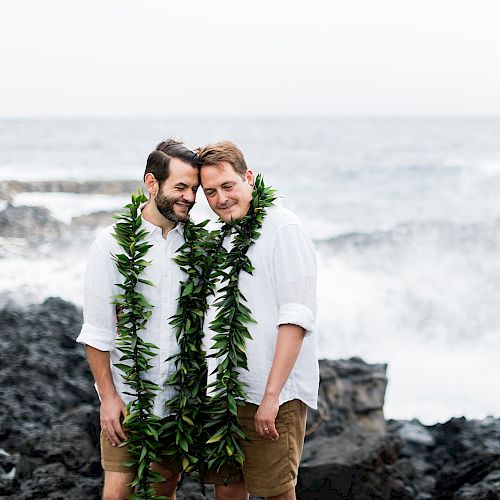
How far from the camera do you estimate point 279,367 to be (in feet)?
11.6

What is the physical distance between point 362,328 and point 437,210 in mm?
16273

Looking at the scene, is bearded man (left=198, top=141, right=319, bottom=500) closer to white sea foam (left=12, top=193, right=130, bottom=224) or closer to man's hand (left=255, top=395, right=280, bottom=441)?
man's hand (left=255, top=395, right=280, bottom=441)

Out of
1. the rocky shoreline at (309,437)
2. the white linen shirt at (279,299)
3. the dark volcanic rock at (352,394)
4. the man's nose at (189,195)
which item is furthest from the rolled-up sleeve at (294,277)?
the dark volcanic rock at (352,394)

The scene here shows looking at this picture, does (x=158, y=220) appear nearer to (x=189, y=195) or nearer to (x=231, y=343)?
(x=189, y=195)

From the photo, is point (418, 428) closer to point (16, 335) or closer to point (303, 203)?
point (16, 335)

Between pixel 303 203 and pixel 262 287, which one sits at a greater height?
pixel 262 287

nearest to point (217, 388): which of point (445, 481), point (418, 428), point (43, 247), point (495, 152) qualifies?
point (445, 481)

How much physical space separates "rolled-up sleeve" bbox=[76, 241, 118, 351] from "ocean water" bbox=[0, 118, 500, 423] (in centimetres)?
93

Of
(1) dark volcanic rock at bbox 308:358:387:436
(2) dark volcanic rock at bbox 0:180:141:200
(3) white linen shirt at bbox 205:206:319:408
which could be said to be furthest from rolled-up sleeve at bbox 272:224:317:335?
(2) dark volcanic rock at bbox 0:180:141:200

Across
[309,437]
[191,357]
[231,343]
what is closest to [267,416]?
[231,343]

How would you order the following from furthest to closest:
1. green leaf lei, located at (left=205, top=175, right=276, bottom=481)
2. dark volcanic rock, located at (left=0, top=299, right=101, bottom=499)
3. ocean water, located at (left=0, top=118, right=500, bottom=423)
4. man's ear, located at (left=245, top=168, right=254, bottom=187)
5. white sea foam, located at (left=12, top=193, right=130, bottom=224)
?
white sea foam, located at (left=12, top=193, right=130, bottom=224), ocean water, located at (left=0, top=118, right=500, bottom=423), dark volcanic rock, located at (left=0, top=299, right=101, bottom=499), man's ear, located at (left=245, top=168, right=254, bottom=187), green leaf lei, located at (left=205, top=175, right=276, bottom=481)

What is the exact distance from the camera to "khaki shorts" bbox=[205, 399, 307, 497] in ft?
12.2

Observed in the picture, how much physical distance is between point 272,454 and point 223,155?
1449mm

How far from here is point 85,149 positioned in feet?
172
